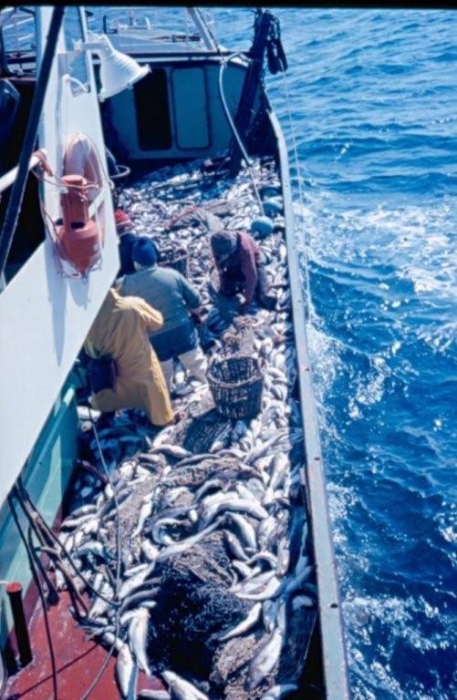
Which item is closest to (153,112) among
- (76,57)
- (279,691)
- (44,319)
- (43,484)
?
(76,57)

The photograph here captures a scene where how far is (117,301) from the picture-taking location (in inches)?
323

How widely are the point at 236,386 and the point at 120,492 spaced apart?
6.24 ft

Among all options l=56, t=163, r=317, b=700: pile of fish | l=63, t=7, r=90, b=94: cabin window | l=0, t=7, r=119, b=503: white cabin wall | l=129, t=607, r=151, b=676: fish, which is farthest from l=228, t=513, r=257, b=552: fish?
l=63, t=7, r=90, b=94: cabin window

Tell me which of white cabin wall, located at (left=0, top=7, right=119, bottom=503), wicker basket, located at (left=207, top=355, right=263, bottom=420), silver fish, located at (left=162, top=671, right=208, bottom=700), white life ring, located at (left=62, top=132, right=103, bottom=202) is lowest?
silver fish, located at (left=162, top=671, right=208, bottom=700)

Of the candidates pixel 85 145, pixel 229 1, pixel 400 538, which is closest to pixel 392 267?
pixel 400 538

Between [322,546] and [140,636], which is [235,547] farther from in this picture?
[140,636]

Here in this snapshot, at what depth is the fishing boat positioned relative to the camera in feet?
19.2

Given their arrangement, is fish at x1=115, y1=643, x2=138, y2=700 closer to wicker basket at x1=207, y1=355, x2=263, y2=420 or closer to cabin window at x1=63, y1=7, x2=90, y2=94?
wicker basket at x1=207, y1=355, x2=263, y2=420

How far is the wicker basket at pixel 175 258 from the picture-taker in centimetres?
1216

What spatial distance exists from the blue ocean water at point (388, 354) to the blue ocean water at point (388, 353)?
0.02 m

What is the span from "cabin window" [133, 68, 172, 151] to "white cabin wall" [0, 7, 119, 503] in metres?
10.8

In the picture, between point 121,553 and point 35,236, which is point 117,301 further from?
point 121,553

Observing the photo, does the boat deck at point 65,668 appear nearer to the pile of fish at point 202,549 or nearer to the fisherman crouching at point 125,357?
the pile of fish at point 202,549

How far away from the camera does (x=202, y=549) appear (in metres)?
6.88
